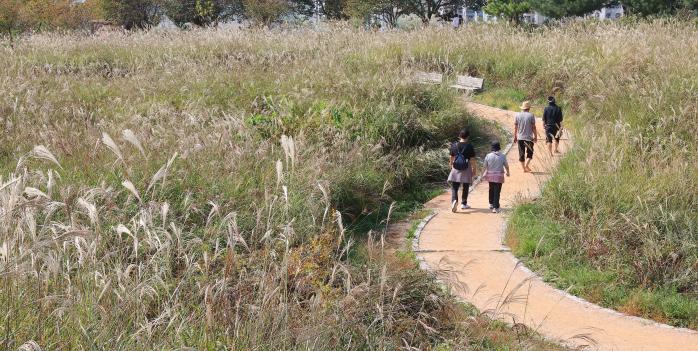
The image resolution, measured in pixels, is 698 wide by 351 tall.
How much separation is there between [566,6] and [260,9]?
14.6 metres

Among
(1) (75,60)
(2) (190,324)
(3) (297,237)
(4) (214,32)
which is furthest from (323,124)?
(4) (214,32)

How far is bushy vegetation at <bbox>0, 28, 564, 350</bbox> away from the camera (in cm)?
383

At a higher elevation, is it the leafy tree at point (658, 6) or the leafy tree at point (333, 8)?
the leafy tree at point (658, 6)

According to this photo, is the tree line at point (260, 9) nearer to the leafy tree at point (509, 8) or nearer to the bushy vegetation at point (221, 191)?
the leafy tree at point (509, 8)

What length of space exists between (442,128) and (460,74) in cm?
550

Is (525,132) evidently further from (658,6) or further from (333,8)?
(333,8)

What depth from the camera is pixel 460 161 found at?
991 centimetres

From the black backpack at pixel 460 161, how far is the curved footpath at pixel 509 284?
620 mm

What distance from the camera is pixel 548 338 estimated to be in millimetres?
6309

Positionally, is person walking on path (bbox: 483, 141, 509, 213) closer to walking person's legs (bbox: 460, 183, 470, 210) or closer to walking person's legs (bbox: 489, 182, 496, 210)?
walking person's legs (bbox: 489, 182, 496, 210)

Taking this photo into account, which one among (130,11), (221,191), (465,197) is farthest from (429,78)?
(130,11)

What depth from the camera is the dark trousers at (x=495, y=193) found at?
32.6ft

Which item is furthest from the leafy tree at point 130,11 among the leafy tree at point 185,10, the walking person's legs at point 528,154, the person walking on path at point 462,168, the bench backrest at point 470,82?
the person walking on path at point 462,168

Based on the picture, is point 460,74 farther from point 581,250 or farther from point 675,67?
point 581,250
